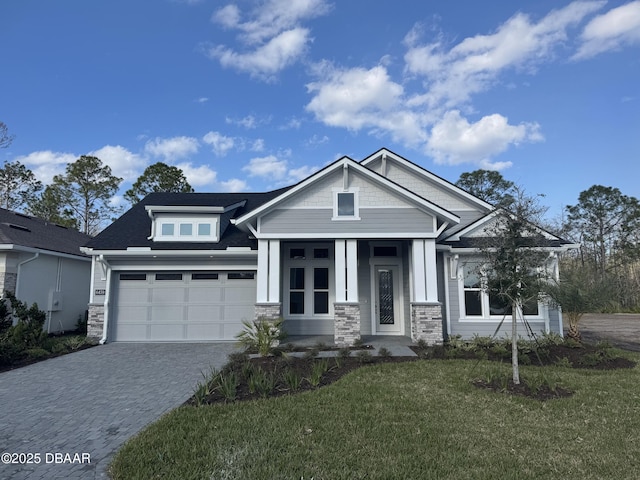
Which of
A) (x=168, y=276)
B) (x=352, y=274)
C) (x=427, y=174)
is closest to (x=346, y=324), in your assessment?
(x=352, y=274)

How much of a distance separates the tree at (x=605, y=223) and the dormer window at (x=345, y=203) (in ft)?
97.5

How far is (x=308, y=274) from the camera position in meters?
12.6

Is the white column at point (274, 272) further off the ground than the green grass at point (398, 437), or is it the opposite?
the white column at point (274, 272)

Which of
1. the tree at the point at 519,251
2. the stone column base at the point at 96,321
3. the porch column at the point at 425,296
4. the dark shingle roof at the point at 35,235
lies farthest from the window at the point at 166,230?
the tree at the point at 519,251

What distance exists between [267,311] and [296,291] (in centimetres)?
246

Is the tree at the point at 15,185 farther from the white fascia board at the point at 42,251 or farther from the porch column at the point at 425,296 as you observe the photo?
the porch column at the point at 425,296

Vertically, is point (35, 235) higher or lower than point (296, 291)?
higher

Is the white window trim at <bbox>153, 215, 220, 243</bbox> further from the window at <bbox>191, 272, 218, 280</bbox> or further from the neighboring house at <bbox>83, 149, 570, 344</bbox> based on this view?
the window at <bbox>191, 272, 218, 280</bbox>

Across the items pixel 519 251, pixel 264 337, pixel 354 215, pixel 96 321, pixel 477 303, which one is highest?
pixel 354 215

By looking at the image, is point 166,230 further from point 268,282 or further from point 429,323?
point 429,323

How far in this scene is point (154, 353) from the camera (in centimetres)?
998

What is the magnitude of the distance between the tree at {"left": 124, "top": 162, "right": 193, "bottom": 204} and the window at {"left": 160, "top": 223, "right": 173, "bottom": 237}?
19.3m

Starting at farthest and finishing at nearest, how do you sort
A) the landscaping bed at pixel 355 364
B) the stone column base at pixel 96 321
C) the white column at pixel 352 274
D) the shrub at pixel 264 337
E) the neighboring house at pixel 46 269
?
1. the neighboring house at pixel 46 269
2. the stone column base at pixel 96 321
3. the white column at pixel 352 274
4. the shrub at pixel 264 337
5. the landscaping bed at pixel 355 364

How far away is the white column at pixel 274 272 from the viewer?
34.3 feet
